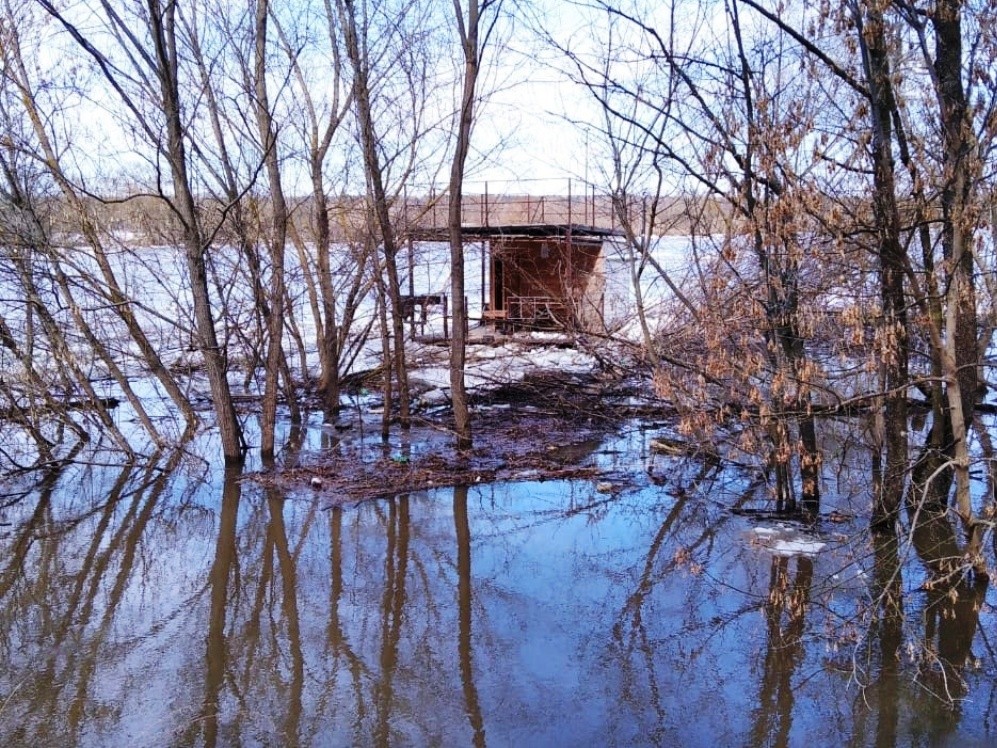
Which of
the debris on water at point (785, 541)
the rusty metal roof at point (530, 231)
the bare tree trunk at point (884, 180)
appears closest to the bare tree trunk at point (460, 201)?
the debris on water at point (785, 541)

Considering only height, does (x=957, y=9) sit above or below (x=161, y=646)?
above

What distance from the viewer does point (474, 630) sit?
5273 mm

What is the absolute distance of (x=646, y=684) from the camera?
4.58m

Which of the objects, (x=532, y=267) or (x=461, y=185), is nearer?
(x=461, y=185)

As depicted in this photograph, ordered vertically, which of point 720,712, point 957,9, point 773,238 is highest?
point 957,9

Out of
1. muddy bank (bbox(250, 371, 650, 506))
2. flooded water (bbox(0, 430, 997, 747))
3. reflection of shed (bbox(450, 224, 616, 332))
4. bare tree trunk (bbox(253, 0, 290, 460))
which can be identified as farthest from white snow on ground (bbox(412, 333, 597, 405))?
flooded water (bbox(0, 430, 997, 747))

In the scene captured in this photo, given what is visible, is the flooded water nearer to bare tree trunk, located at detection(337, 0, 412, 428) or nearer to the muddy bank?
the muddy bank

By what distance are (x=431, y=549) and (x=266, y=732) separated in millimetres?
2901

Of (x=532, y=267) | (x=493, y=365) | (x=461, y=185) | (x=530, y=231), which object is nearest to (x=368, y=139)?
(x=461, y=185)

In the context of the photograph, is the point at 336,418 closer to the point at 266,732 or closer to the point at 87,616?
the point at 87,616

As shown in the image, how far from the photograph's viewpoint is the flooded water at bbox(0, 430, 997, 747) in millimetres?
4180

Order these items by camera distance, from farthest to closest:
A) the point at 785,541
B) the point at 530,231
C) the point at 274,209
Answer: the point at 530,231 → the point at 274,209 → the point at 785,541

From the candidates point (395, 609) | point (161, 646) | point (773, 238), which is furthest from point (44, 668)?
point (773, 238)

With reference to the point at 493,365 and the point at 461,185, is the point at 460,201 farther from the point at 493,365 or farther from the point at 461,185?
the point at 493,365
